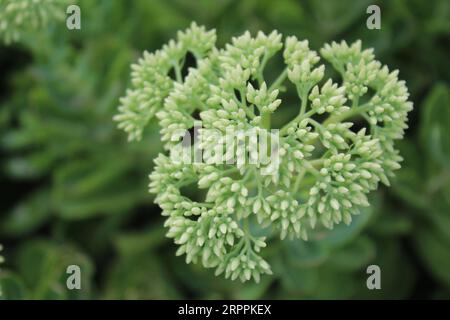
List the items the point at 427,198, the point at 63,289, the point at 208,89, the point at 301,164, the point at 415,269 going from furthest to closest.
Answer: the point at 415,269 → the point at 427,198 → the point at 63,289 → the point at 208,89 → the point at 301,164

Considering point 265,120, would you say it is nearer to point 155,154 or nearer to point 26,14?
point 26,14

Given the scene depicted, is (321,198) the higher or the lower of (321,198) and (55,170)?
the lower

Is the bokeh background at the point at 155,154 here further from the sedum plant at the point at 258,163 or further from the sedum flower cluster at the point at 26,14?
the sedum plant at the point at 258,163

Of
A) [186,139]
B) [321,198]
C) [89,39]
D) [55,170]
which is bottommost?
[321,198]

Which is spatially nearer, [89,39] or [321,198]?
[321,198]

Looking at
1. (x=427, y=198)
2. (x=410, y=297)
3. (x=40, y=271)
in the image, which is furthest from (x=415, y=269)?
(x=40, y=271)

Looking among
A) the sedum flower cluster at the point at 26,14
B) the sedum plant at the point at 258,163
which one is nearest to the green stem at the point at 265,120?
the sedum plant at the point at 258,163

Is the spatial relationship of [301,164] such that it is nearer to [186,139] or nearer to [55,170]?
[186,139]

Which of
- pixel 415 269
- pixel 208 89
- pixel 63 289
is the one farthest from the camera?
pixel 415 269
